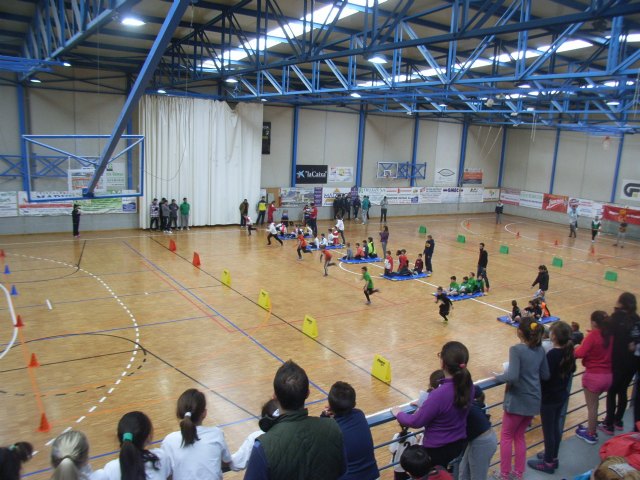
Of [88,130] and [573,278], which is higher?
[88,130]

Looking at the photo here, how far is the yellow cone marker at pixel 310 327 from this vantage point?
12.5m

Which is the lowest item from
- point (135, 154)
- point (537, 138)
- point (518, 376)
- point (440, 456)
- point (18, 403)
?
point (18, 403)

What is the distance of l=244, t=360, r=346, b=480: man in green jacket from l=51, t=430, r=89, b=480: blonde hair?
1.28 m

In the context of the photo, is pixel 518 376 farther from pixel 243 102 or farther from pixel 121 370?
pixel 243 102

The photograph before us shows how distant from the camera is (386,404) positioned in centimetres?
942

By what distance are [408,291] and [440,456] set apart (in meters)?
13.4

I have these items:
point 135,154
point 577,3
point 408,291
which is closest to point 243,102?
point 135,154

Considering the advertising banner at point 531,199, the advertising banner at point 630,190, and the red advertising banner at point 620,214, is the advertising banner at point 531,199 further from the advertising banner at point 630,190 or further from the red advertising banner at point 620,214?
the advertising banner at point 630,190

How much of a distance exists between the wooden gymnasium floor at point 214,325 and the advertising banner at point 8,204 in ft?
4.33

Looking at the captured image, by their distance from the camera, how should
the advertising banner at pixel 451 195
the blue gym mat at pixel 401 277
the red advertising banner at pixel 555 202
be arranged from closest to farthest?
the blue gym mat at pixel 401 277
the red advertising banner at pixel 555 202
the advertising banner at pixel 451 195

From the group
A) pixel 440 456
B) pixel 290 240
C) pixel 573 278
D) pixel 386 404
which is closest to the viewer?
pixel 440 456

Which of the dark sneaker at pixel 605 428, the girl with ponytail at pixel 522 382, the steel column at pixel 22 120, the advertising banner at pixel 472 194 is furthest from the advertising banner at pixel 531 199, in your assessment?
the girl with ponytail at pixel 522 382

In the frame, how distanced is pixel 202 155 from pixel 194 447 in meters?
23.8

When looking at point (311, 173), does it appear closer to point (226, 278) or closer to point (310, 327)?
point (226, 278)
